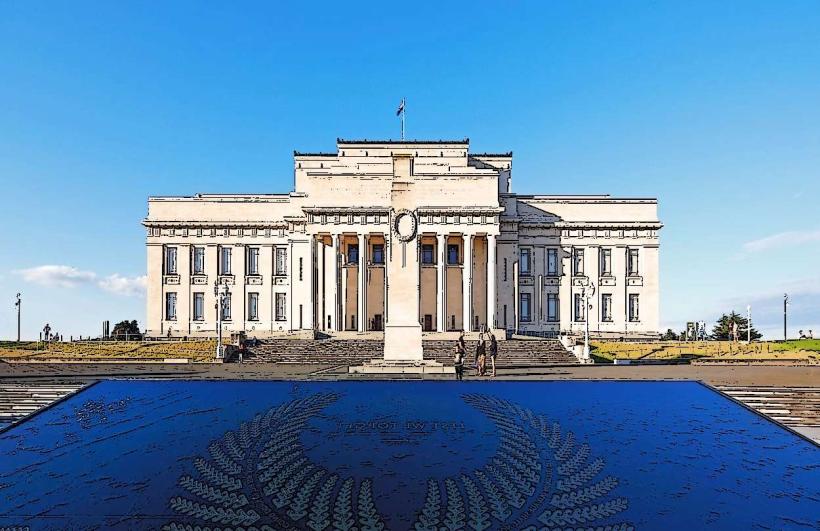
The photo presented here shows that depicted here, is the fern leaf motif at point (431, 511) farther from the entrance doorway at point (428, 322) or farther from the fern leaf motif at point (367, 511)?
the entrance doorway at point (428, 322)

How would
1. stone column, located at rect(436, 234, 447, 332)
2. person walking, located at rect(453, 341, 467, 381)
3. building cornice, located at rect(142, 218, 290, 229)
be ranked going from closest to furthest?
person walking, located at rect(453, 341, 467, 381), stone column, located at rect(436, 234, 447, 332), building cornice, located at rect(142, 218, 290, 229)

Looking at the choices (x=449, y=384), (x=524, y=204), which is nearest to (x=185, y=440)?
(x=449, y=384)

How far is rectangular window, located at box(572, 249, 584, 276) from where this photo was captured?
2290 inches

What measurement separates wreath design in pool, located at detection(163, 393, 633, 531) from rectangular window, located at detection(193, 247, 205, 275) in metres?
55.9

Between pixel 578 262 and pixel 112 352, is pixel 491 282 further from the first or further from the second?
pixel 112 352

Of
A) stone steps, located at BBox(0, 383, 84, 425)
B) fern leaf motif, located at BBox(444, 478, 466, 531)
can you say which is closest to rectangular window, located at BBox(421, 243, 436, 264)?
stone steps, located at BBox(0, 383, 84, 425)

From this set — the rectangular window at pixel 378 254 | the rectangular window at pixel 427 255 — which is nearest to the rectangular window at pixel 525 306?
the rectangular window at pixel 427 255

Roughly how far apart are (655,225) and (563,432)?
5664 cm

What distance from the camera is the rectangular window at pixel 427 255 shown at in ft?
181

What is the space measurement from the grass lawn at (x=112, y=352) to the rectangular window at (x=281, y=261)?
1510 centimetres

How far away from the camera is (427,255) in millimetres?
55562

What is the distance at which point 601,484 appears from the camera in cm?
469

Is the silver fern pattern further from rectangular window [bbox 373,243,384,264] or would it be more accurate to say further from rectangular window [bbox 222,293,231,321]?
rectangular window [bbox 222,293,231,321]

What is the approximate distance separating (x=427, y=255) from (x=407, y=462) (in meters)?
50.6
